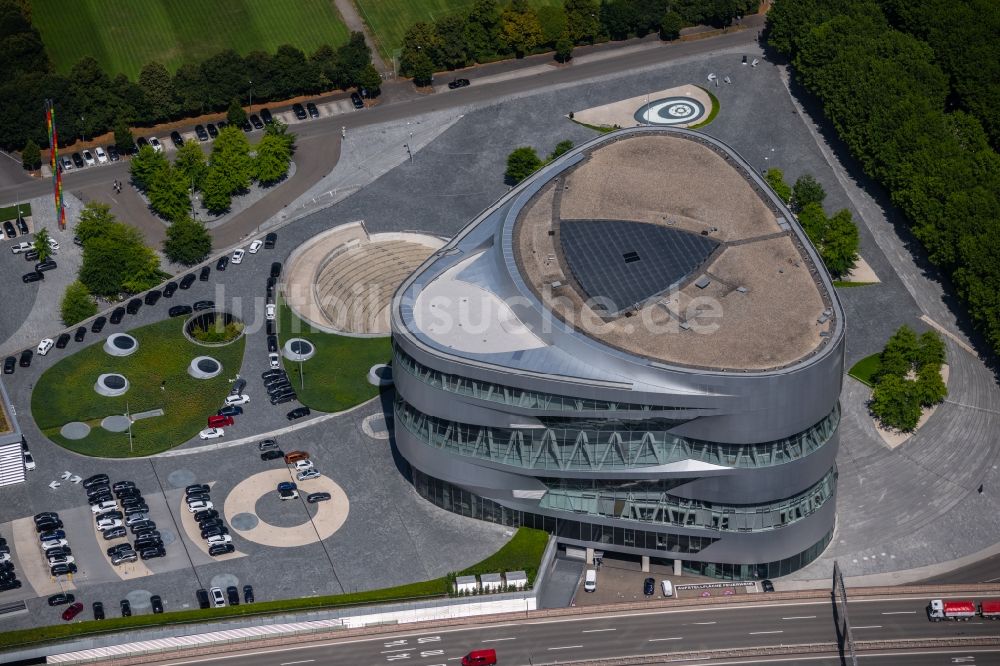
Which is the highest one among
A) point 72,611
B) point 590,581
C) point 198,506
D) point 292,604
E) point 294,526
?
point 72,611

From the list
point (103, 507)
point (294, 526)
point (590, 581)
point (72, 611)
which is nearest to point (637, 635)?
point (590, 581)

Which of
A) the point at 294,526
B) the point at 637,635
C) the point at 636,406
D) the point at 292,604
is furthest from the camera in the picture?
the point at 294,526

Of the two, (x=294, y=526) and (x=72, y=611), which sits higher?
(x=72, y=611)

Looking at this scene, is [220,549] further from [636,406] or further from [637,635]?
[636,406]

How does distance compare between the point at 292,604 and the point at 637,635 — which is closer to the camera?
the point at 292,604

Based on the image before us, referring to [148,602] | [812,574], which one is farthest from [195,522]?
[812,574]

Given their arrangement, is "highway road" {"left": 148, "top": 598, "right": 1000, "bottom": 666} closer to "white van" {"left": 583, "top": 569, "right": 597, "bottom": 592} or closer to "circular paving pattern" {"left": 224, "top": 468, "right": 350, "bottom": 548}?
"white van" {"left": 583, "top": 569, "right": 597, "bottom": 592}

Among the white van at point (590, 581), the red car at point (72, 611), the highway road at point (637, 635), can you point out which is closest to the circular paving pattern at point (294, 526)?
the highway road at point (637, 635)

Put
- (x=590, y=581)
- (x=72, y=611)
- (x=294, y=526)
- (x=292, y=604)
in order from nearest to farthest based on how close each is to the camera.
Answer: (x=72, y=611), (x=292, y=604), (x=590, y=581), (x=294, y=526)
